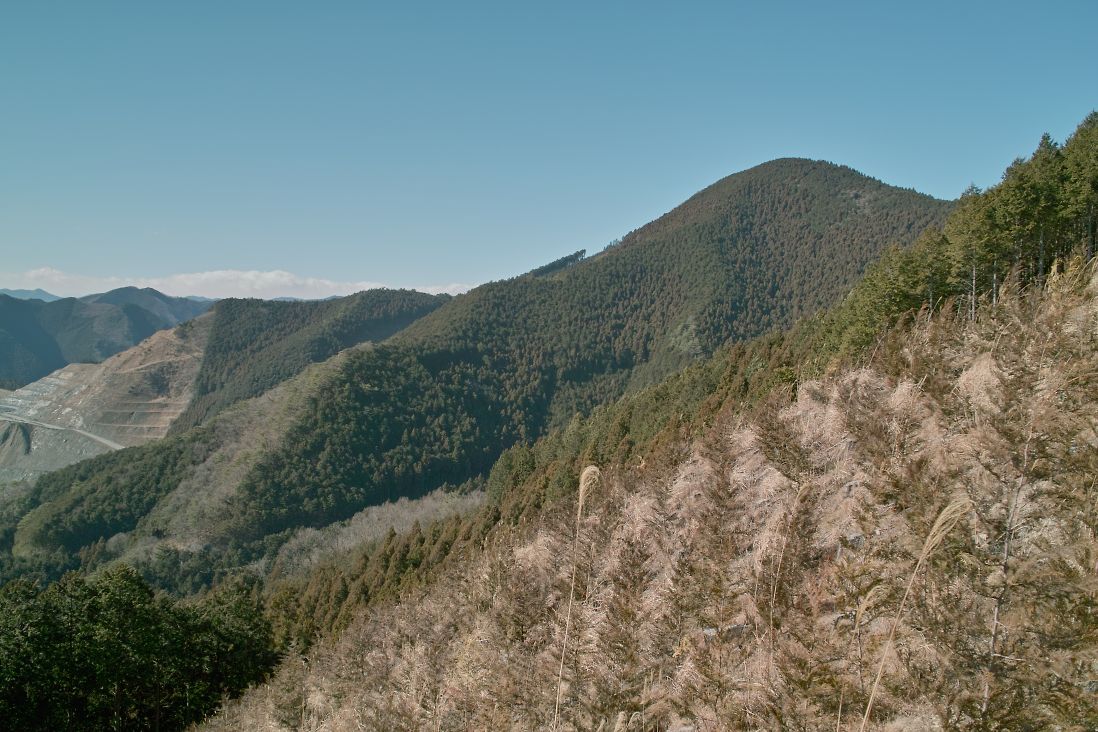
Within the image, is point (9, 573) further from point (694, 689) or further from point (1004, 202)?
point (1004, 202)

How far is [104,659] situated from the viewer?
2409cm

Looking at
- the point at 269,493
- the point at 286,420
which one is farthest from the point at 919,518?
the point at 286,420

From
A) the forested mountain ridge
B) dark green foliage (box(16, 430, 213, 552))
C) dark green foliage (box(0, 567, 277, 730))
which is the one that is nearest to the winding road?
dark green foliage (box(16, 430, 213, 552))

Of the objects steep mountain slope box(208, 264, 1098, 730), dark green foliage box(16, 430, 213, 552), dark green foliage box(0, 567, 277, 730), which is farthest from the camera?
dark green foliage box(16, 430, 213, 552)

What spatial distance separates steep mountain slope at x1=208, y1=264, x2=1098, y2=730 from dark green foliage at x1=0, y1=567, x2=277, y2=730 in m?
18.5

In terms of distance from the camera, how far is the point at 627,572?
8.88 m

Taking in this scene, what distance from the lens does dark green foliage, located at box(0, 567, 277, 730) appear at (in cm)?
2295

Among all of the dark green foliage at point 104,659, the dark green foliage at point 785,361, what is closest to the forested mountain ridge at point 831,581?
the dark green foliage at point 785,361

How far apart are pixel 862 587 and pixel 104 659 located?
31483mm

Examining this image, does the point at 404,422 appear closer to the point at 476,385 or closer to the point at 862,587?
the point at 476,385

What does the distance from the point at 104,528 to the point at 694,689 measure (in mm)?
149651

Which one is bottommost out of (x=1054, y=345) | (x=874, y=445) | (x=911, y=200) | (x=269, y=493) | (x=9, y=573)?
(x=9, y=573)

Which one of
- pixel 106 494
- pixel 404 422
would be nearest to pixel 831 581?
pixel 404 422

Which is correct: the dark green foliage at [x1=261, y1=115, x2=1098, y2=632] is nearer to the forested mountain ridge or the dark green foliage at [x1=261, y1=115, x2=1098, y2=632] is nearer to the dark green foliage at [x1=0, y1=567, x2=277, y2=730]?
the forested mountain ridge
